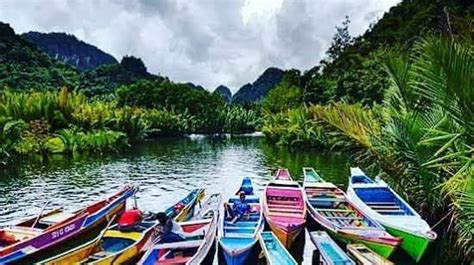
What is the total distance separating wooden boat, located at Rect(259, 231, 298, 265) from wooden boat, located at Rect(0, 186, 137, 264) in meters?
4.69

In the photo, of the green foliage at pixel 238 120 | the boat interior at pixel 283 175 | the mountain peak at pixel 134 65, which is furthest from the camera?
the mountain peak at pixel 134 65

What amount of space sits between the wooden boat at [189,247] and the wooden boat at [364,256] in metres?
2.83

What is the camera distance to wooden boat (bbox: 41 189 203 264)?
28.8ft

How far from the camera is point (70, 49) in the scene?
574ft

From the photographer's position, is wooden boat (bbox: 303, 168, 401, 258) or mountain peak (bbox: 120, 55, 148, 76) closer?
wooden boat (bbox: 303, 168, 401, 258)

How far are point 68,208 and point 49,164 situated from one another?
10.9m

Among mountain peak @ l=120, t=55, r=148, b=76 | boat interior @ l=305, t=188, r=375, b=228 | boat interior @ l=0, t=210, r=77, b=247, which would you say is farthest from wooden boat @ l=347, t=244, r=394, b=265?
mountain peak @ l=120, t=55, r=148, b=76

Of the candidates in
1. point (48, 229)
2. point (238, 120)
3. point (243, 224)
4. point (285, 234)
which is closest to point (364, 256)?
point (285, 234)

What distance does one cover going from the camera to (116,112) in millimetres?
40656

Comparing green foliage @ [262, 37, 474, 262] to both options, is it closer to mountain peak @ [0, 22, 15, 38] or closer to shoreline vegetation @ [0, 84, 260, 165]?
shoreline vegetation @ [0, 84, 260, 165]

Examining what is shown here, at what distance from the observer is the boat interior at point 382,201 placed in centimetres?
1140

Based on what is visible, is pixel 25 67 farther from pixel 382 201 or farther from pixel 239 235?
pixel 239 235

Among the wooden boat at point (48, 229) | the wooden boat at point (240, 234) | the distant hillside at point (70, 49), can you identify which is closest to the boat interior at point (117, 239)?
the wooden boat at point (48, 229)

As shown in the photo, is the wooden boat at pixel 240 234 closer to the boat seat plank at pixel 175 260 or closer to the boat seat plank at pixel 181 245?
the boat seat plank at pixel 181 245
